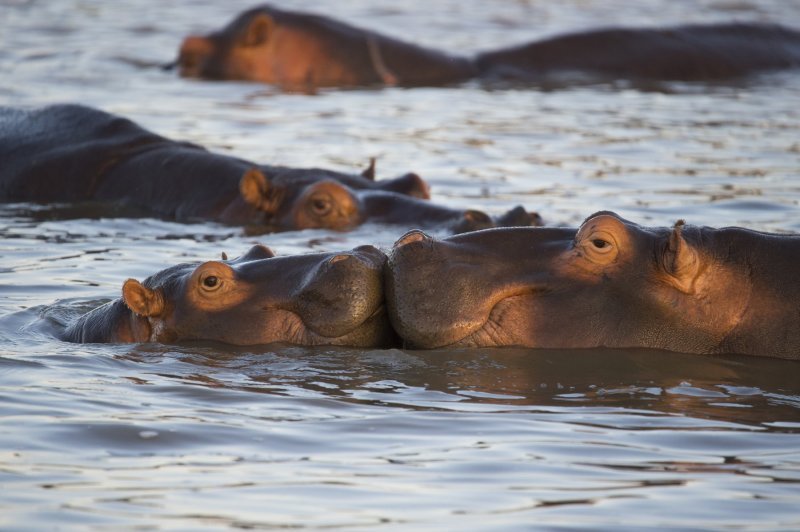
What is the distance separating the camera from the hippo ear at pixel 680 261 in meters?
5.41

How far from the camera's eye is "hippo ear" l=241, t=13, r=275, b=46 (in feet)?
48.3

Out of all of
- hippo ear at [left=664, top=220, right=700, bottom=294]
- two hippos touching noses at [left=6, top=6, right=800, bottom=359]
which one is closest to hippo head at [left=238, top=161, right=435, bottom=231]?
two hippos touching noses at [left=6, top=6, right=800, bottom=359]

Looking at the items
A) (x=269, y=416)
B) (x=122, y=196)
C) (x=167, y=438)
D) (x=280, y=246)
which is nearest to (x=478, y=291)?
(x=269, y=416)

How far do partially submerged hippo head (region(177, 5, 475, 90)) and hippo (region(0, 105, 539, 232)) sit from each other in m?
4.49

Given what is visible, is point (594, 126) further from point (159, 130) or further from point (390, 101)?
point (159, 130)

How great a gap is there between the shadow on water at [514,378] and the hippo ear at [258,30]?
30.4ft

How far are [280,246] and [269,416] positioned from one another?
3875 mm

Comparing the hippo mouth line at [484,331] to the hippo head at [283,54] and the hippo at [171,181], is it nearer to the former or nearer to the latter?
the hippo at [171,181]

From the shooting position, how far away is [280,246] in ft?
29.0

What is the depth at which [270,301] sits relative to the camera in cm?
576

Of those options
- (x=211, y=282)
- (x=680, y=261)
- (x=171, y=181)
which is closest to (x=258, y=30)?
(x=171, y=181)

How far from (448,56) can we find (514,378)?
35.4 feet

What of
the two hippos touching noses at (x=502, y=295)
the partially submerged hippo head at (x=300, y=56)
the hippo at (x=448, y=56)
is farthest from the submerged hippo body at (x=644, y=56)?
the two hippos touching noses at (x=502, y=295)

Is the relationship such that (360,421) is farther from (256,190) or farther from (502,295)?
(256,190)
